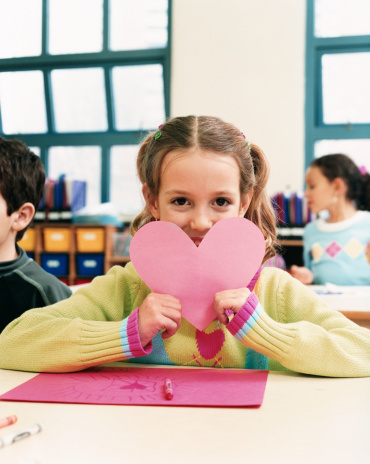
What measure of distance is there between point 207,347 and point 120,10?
18.2ft

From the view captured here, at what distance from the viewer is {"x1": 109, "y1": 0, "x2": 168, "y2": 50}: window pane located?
5.79 meters

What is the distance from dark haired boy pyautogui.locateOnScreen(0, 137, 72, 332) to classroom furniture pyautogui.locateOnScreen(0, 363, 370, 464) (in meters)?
0.80

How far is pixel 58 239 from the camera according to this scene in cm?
535

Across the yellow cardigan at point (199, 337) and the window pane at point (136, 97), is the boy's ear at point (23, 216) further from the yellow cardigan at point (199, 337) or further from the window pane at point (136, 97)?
the window pane at point (136, 97)

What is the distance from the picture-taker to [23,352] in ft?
3.16

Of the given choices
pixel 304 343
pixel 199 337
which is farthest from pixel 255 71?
pixel 304 343

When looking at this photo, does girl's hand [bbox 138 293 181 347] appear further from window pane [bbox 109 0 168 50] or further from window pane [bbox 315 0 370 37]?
window pane [bbox 109 0 168 50]

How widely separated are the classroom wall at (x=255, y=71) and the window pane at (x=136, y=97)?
0.48 m

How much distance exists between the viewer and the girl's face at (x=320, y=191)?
11.5ft

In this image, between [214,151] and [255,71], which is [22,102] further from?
[214,151]

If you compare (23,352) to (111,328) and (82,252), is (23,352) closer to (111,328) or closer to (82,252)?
(111,328)

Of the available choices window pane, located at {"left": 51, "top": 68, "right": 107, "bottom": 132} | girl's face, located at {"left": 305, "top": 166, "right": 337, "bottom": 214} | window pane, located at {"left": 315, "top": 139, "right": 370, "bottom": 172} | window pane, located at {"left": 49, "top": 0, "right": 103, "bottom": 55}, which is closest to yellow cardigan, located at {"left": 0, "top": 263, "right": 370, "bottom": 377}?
girl's face, located at {"left": 305, "top": 166, "right": 337, "bottom": 214}

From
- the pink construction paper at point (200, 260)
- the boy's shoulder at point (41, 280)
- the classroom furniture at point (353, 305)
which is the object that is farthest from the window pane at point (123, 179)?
the pink construction paper at point (200, 260)

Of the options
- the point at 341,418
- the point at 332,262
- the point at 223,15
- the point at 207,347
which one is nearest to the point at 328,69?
the point at 223,15
